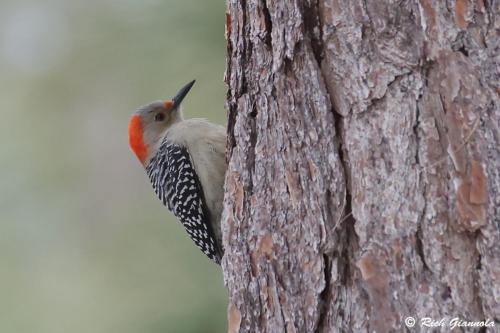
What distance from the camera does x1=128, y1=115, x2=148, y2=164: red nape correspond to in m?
5.27

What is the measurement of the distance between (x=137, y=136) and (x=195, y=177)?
890 mm

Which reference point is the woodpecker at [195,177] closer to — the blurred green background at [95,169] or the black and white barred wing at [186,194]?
the black and white barred wing at [186,194]

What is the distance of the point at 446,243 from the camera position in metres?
2.45

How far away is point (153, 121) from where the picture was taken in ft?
17.3

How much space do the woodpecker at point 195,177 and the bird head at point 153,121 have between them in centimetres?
17

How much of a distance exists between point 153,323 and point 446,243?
3.62 metres

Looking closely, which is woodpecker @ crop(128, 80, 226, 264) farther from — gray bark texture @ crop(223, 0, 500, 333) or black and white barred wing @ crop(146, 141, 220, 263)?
gray bark texture @ crop(223, 0, 500, 333)

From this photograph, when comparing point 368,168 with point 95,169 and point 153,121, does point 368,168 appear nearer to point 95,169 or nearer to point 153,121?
point 153,121

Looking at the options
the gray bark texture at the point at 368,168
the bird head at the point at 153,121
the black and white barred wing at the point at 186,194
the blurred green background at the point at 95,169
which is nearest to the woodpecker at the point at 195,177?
the black and white barred wing at the point at 186,194

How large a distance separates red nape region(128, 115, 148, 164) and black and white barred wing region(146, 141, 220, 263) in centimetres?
42

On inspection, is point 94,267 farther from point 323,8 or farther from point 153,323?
point 323,8

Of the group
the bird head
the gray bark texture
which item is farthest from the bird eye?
the gray bark texture

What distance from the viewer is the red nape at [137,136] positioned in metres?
5.27

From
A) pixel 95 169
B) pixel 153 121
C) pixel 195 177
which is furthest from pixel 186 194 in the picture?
pixel 95 169
